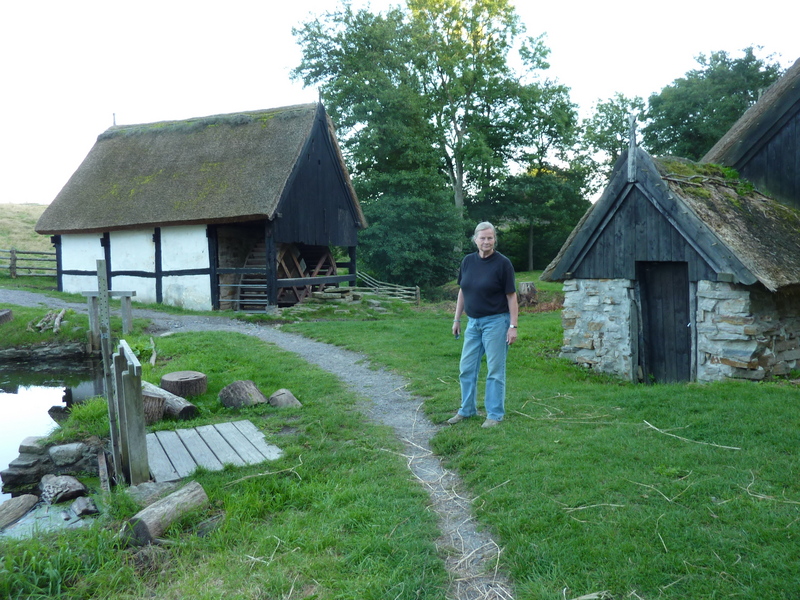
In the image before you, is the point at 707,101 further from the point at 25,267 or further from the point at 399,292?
the point at 25,267

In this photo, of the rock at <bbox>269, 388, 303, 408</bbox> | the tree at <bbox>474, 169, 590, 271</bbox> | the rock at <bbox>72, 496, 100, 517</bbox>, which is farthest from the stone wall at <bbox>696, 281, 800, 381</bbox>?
the tree at <bbox>474, 169, 590, 271</bbox>

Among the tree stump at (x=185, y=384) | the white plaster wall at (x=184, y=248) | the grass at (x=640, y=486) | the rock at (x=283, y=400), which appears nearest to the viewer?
the grass at (x=640, y=486)

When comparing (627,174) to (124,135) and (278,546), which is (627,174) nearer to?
(278,546)

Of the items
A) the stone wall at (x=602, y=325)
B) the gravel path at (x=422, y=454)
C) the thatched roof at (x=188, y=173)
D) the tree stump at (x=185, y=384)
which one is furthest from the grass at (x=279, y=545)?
the thatched roof at (x=188, y=173)

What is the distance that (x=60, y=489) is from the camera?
5.71 m

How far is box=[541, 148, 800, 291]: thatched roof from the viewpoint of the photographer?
828 centimetres

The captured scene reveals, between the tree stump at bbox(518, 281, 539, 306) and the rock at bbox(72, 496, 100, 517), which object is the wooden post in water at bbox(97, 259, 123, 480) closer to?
the rock at bbox(72, 496, 100, 517)

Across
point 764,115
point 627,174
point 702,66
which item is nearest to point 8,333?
point 627,174

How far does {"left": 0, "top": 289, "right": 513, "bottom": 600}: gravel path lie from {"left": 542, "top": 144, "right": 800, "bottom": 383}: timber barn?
370 centimetres

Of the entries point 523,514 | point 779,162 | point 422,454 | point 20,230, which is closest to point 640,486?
point 523,514

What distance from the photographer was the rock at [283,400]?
7469 millimetres

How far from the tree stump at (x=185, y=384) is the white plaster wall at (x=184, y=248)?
9.87 meters

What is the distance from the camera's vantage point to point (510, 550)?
3740 millimetres

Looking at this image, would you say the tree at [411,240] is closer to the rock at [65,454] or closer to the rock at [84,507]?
the rock at [65,454]
